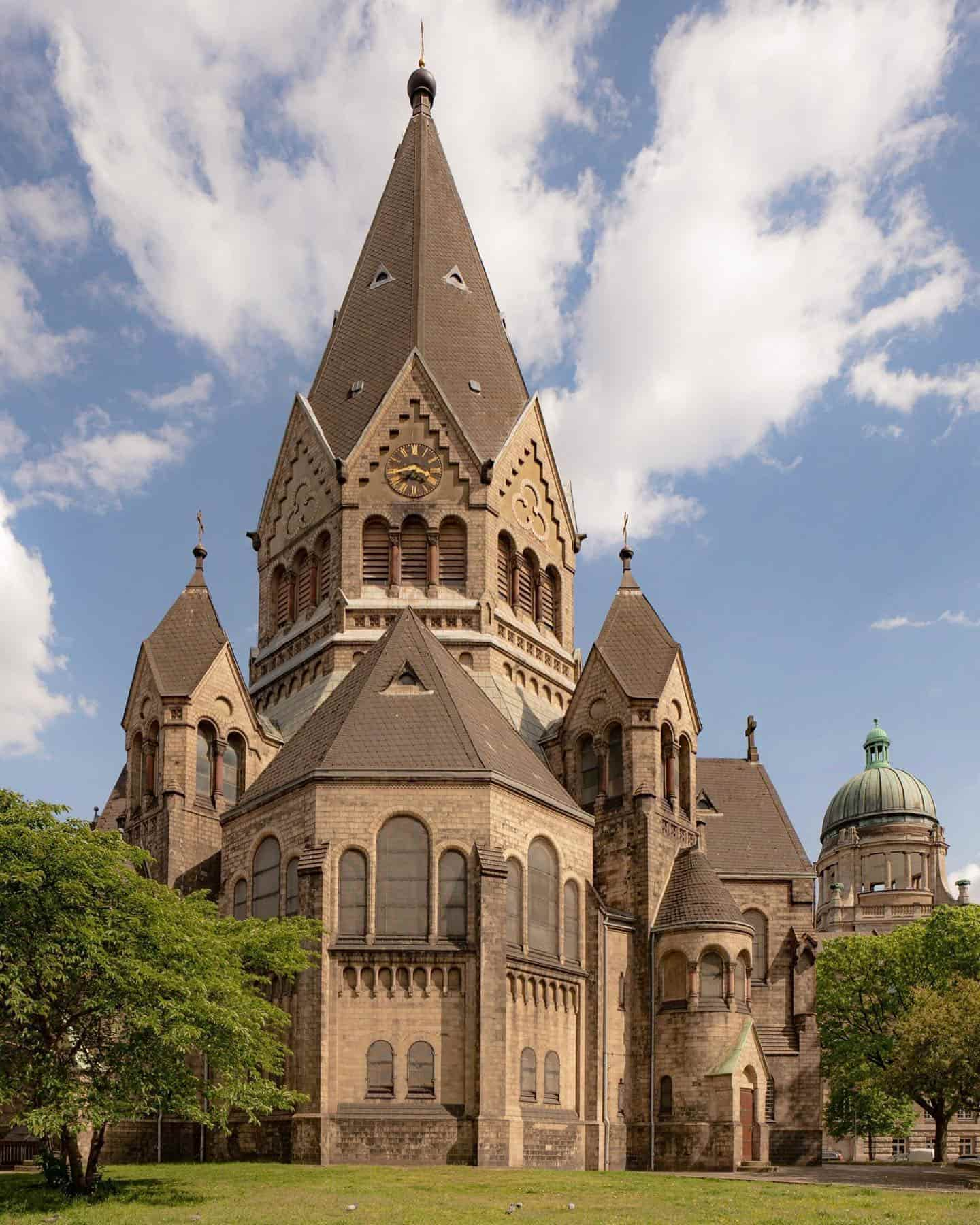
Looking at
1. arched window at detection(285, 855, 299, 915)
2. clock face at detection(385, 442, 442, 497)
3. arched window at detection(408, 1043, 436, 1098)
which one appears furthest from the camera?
clock face at detection(385, 442, 442, 497)

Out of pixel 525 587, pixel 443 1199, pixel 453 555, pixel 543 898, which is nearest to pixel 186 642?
pixel 453 555

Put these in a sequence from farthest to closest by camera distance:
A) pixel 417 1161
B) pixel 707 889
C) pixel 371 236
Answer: pixel 371 236, pixel 707 889, pixel 417 1161

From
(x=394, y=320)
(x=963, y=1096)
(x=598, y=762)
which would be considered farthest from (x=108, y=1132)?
(x=394, y=320)

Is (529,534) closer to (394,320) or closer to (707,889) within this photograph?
(394,320)

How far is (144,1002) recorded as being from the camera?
2855 cm

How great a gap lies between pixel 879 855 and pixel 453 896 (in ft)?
303

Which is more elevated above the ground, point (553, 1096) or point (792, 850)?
point (792, 850)

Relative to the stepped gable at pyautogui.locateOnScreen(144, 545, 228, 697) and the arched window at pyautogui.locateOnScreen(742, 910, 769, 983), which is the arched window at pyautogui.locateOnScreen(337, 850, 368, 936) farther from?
the arched window at pyautogui.locateOnScreen(742, 910, 769, 983)

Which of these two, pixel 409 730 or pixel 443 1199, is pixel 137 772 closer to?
pixel 409 730

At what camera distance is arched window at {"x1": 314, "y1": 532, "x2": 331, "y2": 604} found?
5388 cm

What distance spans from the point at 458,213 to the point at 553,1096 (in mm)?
38837

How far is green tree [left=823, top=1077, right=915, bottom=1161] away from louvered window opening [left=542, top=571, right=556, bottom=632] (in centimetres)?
2670

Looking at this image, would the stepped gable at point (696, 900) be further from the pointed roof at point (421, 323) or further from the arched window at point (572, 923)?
the pointed roof at point (421, 323)

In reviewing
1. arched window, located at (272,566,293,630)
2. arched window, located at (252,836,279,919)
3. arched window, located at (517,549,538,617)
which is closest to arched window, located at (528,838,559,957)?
arched window, located at (252,836,279,919)
